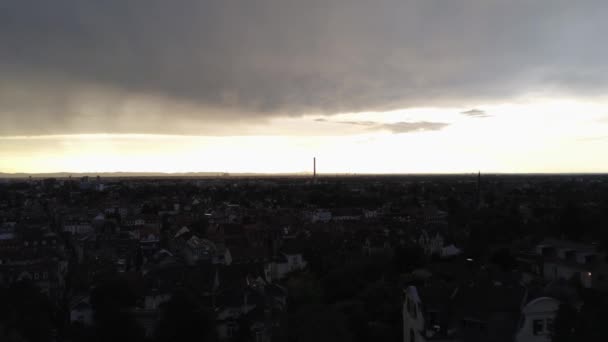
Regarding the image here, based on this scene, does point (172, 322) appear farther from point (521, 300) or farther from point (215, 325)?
point (521, 300)

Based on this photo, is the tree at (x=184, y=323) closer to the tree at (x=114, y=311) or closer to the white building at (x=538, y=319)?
the tree at (x=114, y=311)

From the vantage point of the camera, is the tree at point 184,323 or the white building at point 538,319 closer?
the white building at point 538,319

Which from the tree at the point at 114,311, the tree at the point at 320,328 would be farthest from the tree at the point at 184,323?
the tree at the point at 320,328

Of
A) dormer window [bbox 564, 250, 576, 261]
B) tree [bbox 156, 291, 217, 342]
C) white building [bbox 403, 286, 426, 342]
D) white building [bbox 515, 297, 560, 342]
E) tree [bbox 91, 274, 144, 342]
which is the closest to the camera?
white building [bbox 515, 297, 560, 342]

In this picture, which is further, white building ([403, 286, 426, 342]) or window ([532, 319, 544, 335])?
white building ([403, 286, 426, 342])

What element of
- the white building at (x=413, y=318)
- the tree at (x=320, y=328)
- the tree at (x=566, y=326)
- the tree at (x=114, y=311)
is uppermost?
the tree at (x=566, y=326)

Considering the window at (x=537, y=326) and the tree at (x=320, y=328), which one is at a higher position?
the window at (x=537, y=326)

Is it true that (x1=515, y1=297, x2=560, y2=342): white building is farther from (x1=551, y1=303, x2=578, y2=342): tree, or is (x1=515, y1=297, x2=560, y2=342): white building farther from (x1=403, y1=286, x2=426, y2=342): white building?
(x1=403, y1=286, x2=426, y2=342): white building

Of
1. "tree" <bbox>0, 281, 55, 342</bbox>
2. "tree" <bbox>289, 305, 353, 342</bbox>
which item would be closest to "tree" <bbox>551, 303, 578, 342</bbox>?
"tree" <bbox>289, 305, 353, 342</bbox>
